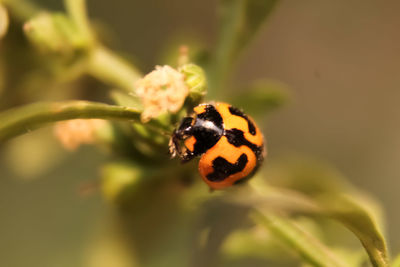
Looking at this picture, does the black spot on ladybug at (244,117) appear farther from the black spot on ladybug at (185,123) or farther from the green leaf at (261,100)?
the green leaf at (261,100)

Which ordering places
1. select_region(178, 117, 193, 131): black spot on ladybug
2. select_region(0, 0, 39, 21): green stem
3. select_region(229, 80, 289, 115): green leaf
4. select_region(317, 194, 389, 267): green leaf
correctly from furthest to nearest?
1. select_region(229, 80, 289, 115): green leaf
2. select_region(0, 0, 39, 21): green stem
3. select_region(178, 117, 193, 131): black spot on ladybug
4. select_region(317, 194, 389, 267): green leaf

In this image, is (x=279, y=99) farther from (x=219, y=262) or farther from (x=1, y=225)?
(x=1, y=225)

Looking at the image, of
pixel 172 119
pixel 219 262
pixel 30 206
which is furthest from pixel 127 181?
pixel 30 206

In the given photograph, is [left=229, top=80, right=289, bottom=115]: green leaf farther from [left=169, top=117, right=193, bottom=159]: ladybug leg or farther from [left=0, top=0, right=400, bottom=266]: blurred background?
[left=0, top=0, right=400, bottom=266]: blurred background

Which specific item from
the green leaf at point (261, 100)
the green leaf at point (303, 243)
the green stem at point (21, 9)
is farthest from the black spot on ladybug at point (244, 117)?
the green stem at point (21, 9)

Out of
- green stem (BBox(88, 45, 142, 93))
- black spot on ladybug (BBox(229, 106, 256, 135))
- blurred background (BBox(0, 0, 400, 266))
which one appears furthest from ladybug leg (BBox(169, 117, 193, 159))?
blurred background (BBox(0, 0, 400, 266))

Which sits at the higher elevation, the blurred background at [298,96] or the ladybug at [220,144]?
the blurred background at [298,96]
